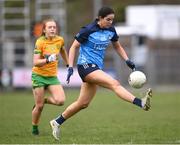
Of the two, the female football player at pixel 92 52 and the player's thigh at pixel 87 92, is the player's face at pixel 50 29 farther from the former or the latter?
the player's thigh at pixel 87 92

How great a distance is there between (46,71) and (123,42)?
25.6 meters

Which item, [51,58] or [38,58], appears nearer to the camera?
[51,58]

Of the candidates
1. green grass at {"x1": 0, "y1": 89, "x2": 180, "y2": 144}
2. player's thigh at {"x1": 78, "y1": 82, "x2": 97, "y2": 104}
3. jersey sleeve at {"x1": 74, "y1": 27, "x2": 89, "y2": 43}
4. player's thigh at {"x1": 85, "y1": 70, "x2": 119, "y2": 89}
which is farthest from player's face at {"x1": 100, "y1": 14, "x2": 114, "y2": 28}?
green grass at {"x1": 0, "y1": 89, "x2": 180, "y2": 144}

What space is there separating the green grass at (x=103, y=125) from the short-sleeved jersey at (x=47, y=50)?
120 centimetres

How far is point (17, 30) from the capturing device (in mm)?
42219

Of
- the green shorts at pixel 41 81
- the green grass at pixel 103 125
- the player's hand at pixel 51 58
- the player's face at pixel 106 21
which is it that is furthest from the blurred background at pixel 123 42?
the player's face at pixel 106 21

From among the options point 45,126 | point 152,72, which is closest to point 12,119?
point 45,126

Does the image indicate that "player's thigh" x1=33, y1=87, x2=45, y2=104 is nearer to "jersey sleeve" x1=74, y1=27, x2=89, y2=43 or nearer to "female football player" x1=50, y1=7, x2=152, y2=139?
"female football player" x1=50, y1=7, x2=152, y2=139

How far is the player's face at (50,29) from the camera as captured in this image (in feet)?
45.0

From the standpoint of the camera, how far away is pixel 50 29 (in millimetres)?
13773

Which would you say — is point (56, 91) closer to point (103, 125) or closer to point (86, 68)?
point (86, 68)

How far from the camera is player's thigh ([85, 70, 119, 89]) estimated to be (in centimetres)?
1223

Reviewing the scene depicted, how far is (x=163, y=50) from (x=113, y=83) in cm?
2630

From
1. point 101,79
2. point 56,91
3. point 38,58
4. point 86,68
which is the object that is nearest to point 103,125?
point 56,91
